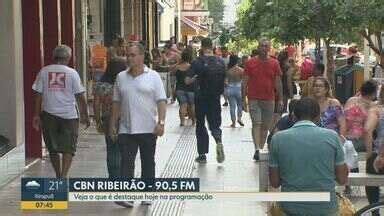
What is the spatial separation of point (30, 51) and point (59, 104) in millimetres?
2975

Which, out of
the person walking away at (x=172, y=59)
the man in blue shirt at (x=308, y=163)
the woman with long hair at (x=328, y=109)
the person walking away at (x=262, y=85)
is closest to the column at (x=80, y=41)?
the person walking away at (x=172, y=59)

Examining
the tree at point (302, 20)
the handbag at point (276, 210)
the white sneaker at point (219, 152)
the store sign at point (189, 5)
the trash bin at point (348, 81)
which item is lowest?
the white sneaker at point (219, 152)

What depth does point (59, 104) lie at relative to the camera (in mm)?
9750

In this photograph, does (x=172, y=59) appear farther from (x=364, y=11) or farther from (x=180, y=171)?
(x=180, y=171)

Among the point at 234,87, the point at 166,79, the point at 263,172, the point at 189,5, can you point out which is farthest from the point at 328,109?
the point at 189,5

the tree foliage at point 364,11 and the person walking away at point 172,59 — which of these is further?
the person walking away at point 172,59

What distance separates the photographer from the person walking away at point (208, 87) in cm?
1204

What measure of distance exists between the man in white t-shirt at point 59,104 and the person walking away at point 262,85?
120 inches

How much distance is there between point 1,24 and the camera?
10969 mm

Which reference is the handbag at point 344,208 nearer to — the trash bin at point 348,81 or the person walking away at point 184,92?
the person walking away at point 184,92

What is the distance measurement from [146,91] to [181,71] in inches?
353

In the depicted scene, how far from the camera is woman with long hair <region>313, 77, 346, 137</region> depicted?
8.33 m

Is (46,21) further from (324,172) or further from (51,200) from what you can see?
(324,172)

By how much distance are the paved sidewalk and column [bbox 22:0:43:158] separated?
0.60 metres
